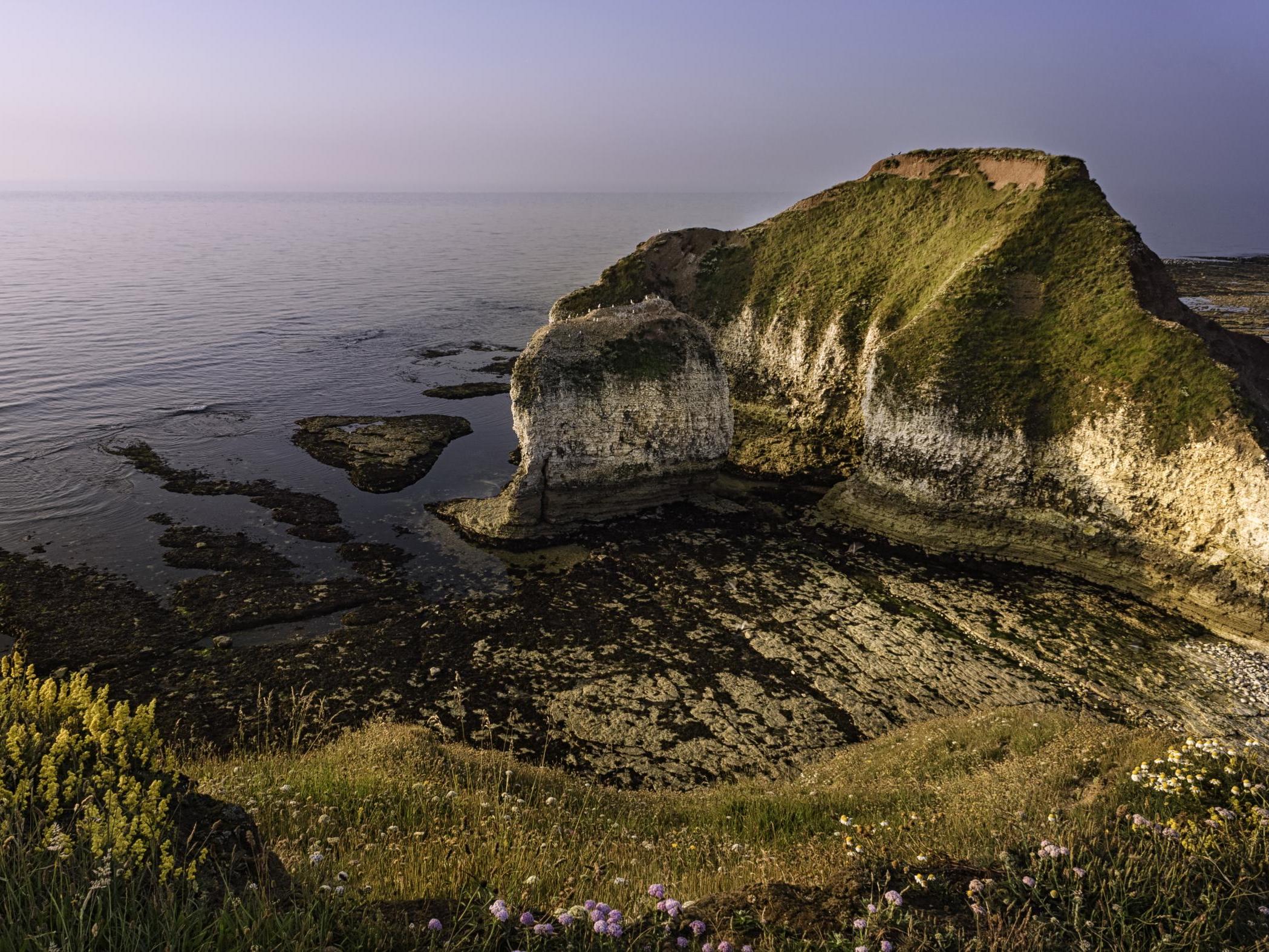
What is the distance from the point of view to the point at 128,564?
27656 millimetres

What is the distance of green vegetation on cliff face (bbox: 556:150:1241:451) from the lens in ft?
97.2

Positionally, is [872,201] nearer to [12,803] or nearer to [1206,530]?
[1206,530]

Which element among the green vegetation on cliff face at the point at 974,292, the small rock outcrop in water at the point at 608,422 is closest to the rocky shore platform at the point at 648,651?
the small rock outcrop in water at the point at 608,422

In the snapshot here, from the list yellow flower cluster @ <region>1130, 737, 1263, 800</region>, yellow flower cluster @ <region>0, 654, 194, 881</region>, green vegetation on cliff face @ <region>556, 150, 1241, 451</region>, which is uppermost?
green vegetation on cliff face @ <region>556, 150, 1241, 451</region>

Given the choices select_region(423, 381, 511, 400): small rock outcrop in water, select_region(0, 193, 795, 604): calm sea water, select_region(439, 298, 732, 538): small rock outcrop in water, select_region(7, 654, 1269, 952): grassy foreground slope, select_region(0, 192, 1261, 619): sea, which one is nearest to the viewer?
select_region(7, 654, 1269, 952): grassy foreground slope

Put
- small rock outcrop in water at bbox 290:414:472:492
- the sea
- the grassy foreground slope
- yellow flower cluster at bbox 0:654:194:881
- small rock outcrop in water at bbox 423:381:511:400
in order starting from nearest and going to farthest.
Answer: the grassy foreground slope
yellow flower cluster at bbox 0:654:194:881
the sea
small rock outcrop in water at bbox 290:414:472:492
small rock outcrop in water at bbox 423:381:511:400

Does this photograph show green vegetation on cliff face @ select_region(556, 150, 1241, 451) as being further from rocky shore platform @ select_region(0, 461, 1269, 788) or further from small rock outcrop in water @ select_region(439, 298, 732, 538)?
small rock outcrop in water @ select_region(439, 298, 732, 538)

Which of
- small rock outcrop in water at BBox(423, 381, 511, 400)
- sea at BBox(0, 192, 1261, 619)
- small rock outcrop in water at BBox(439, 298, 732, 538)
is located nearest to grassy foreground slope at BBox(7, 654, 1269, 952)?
sea at BBox(0, 192, 1261, 619)

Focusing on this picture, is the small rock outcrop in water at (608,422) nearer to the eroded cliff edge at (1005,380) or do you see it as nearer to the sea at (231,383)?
the sea at (231,383)

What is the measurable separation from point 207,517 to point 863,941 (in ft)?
115

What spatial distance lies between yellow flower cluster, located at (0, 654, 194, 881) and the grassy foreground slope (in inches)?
1.8

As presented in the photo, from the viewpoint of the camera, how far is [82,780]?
564cm

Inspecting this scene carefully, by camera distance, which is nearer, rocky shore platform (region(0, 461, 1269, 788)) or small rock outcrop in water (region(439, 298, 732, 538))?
rocky shore platform (region(0, 461, 1269, 788))

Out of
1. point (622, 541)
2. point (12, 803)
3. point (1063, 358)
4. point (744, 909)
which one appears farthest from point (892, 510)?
point (12, 803)
